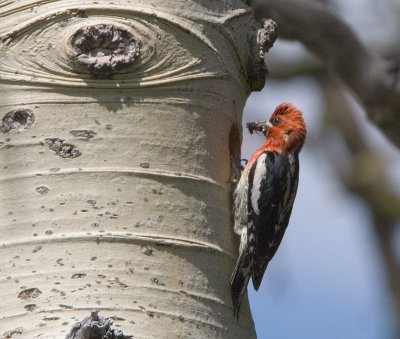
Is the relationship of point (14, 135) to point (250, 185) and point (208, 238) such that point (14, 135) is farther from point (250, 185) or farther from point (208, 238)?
point (250, 185)

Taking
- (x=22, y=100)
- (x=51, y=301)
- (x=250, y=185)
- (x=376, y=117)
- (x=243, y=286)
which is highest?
(x=22, y=100)

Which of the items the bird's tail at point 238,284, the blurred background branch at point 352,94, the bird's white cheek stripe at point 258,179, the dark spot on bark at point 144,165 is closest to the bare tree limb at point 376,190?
the blurred background branch at point 352,94

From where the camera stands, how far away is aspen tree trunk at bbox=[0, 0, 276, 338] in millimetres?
3479

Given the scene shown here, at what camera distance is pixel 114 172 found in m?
3.66

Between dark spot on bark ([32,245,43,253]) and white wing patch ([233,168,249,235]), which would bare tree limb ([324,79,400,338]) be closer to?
white wing patch ([233,168,249,235])

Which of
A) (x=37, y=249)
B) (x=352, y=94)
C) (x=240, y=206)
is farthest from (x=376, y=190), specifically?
(x=37, y=249)

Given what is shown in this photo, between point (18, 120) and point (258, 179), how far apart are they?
6.11 ft

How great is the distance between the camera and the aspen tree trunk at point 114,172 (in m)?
3.48

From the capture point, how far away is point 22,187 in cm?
364

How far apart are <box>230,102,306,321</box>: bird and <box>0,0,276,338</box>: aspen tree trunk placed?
0.12 m

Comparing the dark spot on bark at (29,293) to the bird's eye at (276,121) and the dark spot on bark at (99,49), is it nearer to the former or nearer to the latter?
the dark spot on bark at (99,49)

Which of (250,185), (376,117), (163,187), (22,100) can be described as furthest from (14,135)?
(376,117)

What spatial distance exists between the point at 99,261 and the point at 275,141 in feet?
8.21

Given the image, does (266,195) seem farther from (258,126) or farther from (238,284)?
(238,284)
